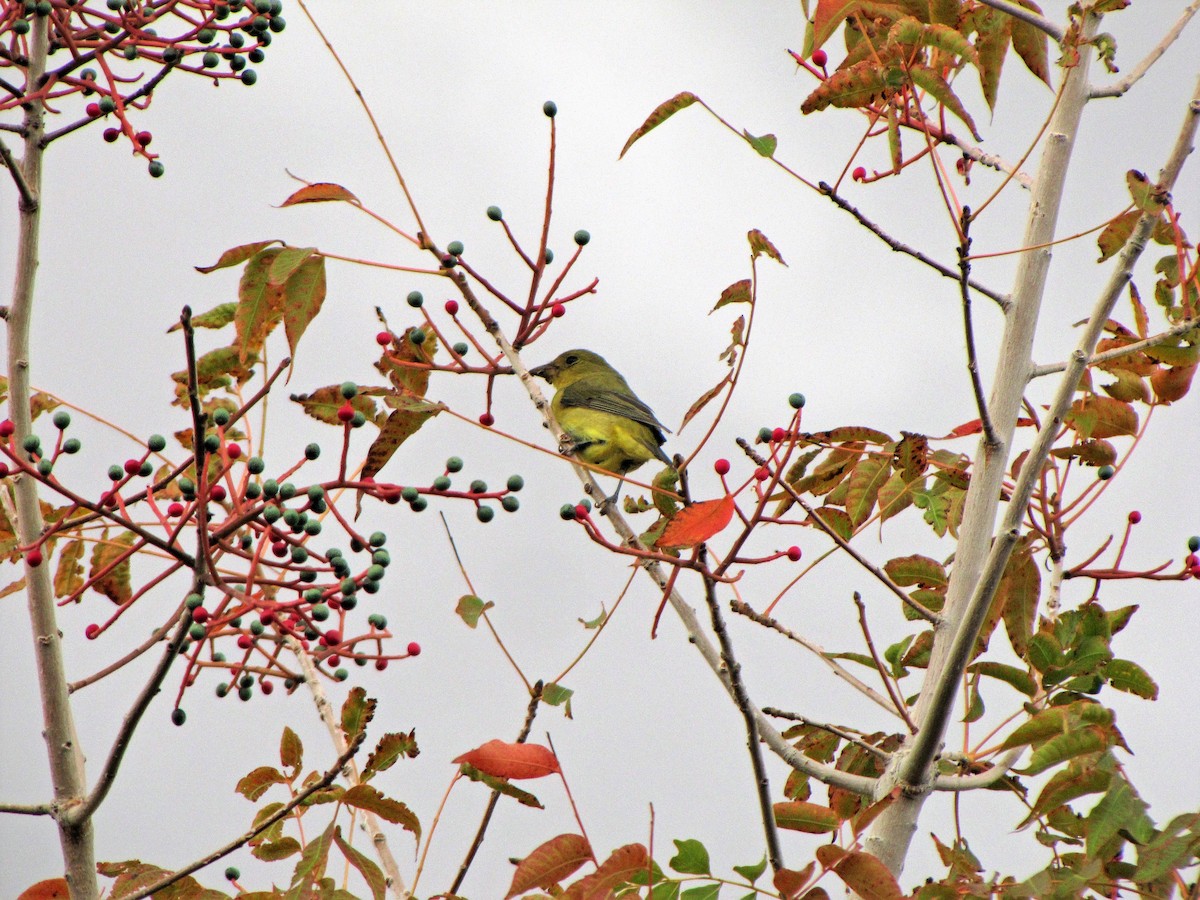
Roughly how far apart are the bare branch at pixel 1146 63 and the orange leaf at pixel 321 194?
6.43 ft

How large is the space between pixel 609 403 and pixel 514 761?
3.76 meters

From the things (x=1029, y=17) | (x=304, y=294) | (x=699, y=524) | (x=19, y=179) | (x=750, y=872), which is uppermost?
(x=19, y=179)

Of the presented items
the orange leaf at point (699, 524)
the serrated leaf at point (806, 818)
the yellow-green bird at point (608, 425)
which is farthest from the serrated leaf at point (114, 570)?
the yellow-green bird at point (608, 425)

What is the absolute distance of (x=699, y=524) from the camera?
221cm

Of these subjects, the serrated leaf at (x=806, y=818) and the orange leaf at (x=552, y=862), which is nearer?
the orange leaf at (x=552, y=862)

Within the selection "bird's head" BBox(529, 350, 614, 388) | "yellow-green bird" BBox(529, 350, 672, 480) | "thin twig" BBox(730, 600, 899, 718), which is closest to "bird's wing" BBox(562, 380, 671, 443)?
"yellow-green bird" BBox(529, 350, 672, 480)

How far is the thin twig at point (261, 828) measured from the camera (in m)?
A: 2.44

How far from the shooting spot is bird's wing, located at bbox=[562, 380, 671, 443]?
6.01 metres

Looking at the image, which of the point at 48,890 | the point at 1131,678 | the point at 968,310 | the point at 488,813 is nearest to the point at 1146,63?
the point at 968,310

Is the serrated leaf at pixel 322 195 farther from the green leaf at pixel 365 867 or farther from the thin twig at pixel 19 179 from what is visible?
the green leaf at pixel 365 867

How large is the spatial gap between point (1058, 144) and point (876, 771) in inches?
73.8

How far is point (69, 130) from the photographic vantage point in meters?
3.20

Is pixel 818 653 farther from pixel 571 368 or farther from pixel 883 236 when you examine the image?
pixel 571 368

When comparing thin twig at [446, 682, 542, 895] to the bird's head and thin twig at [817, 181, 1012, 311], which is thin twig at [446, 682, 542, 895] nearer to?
thin twig at [817, 181, 1012, 311]
